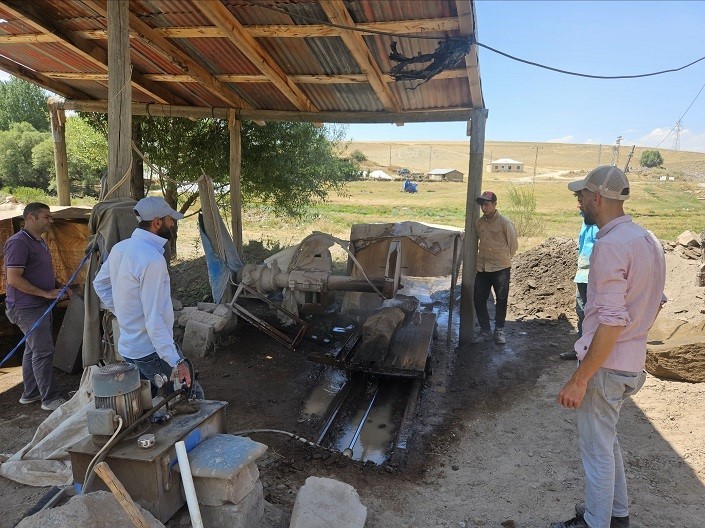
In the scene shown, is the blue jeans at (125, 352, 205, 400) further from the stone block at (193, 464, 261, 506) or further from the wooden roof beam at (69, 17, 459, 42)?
the wooden roof beam at (69, 17, 459, 42)

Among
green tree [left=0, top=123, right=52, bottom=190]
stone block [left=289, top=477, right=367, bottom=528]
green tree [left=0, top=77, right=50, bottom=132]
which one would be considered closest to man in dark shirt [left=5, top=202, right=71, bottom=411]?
stone block [left=289, top=477, right=367, bottom=528]

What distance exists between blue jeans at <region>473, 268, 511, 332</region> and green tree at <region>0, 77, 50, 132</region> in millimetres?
37499

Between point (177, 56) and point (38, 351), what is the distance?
4142 mm

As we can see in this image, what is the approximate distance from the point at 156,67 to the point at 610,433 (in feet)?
24.1

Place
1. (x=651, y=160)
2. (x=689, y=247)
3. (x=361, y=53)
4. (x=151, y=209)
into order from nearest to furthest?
(x=151, y=209) → (x=361, y=53) → (x=689, y=247) → (x=651, y=160)

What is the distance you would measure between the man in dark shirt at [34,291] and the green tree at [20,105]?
36.4 meters

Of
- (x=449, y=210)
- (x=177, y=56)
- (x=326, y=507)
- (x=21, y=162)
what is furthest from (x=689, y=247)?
(x=21, y=162)

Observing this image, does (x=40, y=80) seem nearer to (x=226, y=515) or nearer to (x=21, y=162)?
(x=226, y=515)

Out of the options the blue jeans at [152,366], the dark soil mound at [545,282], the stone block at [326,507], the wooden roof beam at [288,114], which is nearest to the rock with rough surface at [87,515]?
the stone block at [326,507]

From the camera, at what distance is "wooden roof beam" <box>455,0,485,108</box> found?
4.65 metres

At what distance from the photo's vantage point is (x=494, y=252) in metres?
7.18

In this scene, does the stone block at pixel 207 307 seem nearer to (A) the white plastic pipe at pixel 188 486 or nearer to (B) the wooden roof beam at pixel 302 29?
(B) the wooden roof beam at pixel 302 29

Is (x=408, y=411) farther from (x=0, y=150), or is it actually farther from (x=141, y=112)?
(x=0, y=150)

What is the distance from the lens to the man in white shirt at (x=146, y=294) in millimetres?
3281
